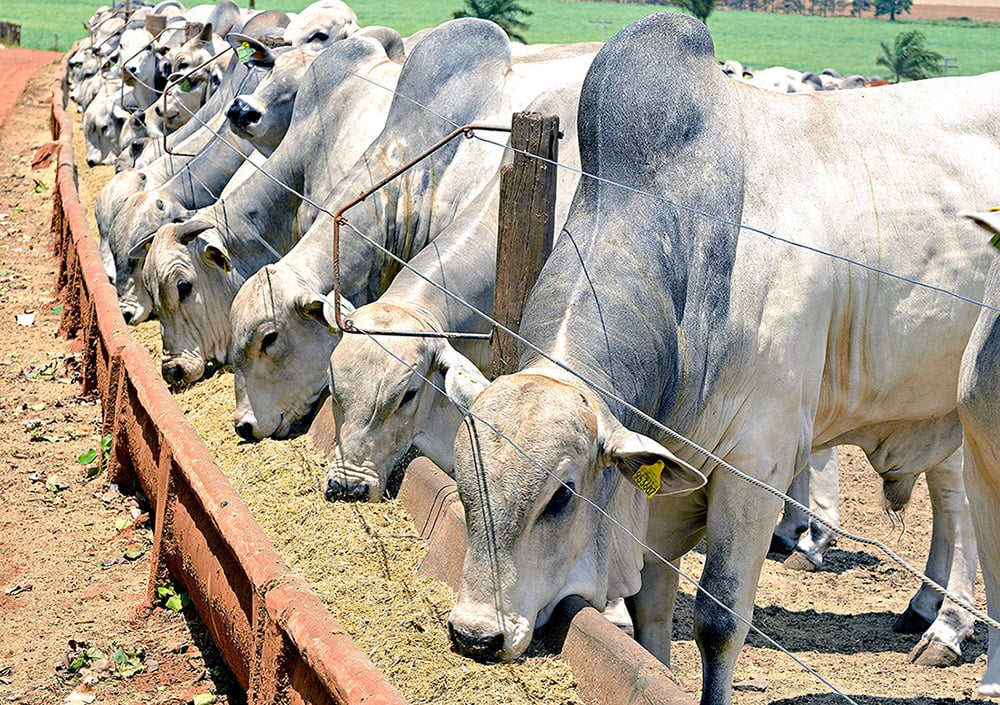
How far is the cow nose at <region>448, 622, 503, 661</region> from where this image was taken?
382cm

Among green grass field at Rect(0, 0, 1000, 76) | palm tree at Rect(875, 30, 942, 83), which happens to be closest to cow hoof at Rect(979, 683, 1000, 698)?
green grass field at Rect(0, 0, 1000, 76)

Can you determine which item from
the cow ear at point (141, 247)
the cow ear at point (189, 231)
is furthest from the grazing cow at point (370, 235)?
the cow ear at point (141, 247)

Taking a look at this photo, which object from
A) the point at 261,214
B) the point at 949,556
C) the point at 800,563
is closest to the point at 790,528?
the point at 800,563

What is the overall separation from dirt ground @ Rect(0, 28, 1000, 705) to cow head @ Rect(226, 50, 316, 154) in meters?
2.03

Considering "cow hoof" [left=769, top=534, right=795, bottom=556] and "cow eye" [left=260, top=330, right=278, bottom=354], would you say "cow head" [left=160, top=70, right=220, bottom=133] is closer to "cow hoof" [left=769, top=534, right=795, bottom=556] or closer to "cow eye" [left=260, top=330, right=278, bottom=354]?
"cow eye" [left=260, top=330, right=278, bottom=354]

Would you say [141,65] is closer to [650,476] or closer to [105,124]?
[105,124]

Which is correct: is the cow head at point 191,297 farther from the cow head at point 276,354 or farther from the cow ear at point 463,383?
the cow ear at point 463,383

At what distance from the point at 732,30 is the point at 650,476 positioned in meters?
59.8

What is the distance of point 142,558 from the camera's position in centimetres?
606

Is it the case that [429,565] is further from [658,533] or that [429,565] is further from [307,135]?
[307,135]

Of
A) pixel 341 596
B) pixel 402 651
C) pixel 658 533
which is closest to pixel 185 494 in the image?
pixel 341 596

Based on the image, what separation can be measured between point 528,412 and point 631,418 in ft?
1.62

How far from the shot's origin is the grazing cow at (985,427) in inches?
133

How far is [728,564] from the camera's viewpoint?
184 inches
